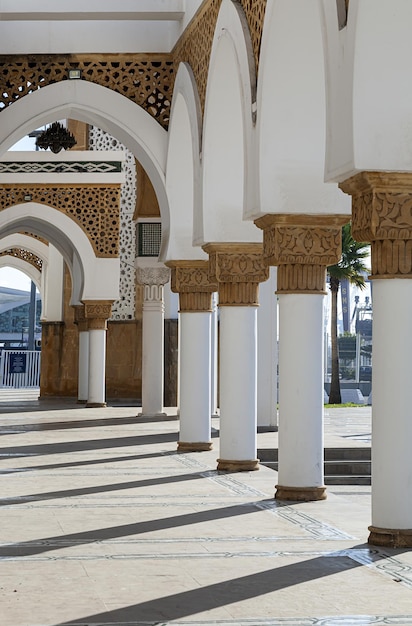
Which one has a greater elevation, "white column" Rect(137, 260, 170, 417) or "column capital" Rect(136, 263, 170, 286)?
"column capital" Rect(136, 263, 170, 286)

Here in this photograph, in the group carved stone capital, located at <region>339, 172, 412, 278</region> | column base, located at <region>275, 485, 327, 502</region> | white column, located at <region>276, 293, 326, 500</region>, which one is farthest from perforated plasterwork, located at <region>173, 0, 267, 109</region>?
column base, located at <region>275, 485, 327, 502</region>

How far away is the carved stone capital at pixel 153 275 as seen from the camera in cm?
1398

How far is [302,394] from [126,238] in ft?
41.0

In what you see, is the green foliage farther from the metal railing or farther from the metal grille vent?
the metal grille vent

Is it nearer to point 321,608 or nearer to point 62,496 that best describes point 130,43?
point 62,496

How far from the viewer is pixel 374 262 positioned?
5227 mm

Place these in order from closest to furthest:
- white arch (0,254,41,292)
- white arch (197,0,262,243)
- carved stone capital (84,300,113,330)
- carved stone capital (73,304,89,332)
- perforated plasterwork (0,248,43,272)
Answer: white arch (197,0,262,243)
carved stone capital (84,300,113,330)
carved stone capital (73,304,89,332)
perforated plasterwork (0,248,43,272)
white arch (0,254,41,292)

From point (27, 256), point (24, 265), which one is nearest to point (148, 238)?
point (27, 256)

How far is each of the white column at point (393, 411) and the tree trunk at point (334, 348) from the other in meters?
17.6

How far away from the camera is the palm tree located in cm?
2319

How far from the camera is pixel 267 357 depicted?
1235 centimetres

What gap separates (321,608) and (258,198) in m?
3.25

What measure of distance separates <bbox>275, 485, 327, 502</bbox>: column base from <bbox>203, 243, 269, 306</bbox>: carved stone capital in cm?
178

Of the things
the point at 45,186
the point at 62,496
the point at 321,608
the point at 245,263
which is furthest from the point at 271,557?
the point at 45,186
